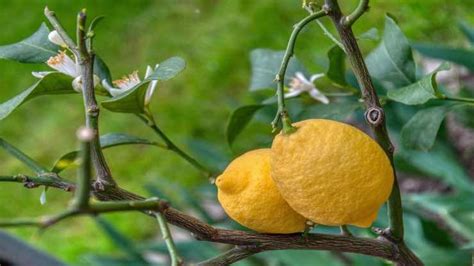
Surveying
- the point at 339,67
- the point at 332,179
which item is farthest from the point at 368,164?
the point at 339,67

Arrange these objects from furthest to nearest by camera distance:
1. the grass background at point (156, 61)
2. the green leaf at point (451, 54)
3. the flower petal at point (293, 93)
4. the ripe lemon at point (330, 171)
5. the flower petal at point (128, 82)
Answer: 1. the grass background at point (156, 61)
2. the green leaf at point (451, 54)
3. the flower petal at point (293, 93)
4. the flower petal at point (128, 82)
5. the ripe lemon at point (330, 171)

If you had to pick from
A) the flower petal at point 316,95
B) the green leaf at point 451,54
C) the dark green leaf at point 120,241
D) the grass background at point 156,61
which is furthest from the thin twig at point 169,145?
the grass background at point 156,61

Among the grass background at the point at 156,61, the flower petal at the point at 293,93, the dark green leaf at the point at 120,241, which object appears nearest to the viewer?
the flower petal at the point at 293,93

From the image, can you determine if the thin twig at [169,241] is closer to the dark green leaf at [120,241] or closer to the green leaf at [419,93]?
the green leaf at [419,93]

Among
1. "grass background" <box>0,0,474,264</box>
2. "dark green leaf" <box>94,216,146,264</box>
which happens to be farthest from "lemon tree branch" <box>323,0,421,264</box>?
"grass background" <box>0,0,474,264</box>

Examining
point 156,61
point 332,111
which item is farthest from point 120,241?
point 156,61

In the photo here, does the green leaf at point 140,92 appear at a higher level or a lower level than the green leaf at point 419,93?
higher

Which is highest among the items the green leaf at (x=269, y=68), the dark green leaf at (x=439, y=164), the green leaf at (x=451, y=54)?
the green leaf at (x=269, y=68)
